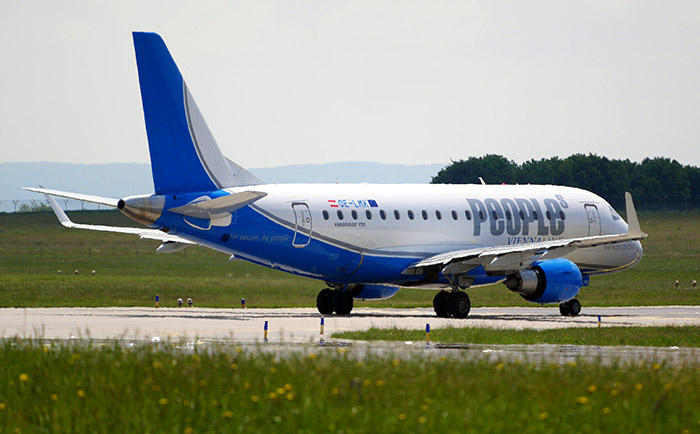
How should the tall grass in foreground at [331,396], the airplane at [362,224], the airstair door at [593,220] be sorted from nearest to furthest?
1. the tall grass in foreground at [331,396]
2. the airplane at [362,224]
3. the airstair door at [593,220]

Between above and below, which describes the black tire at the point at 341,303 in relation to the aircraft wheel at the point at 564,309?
above

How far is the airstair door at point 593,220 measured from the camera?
1836 inches

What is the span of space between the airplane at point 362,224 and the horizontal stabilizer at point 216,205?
0.13 ft

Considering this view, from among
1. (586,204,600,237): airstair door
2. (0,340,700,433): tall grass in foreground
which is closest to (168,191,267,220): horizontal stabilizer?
(586,204,600,237): airstair door

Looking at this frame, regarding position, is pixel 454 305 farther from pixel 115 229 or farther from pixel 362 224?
pixel 115 229

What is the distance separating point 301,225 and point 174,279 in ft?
80.1

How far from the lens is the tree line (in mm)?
158625

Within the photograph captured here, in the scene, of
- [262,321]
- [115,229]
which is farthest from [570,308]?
[115,229]

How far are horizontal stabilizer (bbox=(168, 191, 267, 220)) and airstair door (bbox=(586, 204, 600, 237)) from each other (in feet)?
52.6

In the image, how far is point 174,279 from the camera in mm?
60750

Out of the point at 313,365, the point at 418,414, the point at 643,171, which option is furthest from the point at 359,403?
the point at 643,171

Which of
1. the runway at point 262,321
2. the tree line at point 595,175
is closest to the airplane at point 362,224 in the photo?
the runway at point 262,321

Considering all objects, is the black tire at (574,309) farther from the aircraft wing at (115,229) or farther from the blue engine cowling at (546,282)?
the aircraft wing at (115,229)

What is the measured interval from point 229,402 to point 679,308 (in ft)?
116
